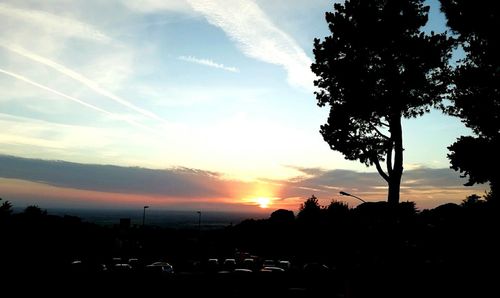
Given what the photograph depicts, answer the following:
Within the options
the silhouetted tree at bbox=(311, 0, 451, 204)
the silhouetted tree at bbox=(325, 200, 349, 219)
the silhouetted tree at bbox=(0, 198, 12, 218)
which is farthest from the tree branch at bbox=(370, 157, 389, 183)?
the silhouetted tree at bbox=(325, 200, 349, 219)

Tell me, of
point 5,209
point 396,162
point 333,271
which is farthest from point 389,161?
point 5,209

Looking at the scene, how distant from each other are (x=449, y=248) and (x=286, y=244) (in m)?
34.9

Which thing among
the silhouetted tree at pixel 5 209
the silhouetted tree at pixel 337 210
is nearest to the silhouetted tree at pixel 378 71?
the silhouetted tree at pixel 5 209

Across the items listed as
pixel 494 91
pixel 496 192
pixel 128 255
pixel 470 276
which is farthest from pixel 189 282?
pixel 128 255

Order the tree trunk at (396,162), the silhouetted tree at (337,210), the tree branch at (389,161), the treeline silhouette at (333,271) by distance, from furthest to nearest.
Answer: the silhouetted tree at (337,210), the tree branch at (389,161), the tree trunk at (396,162), the treeline silhouette at (333,271)

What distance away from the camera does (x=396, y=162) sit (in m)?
24.9

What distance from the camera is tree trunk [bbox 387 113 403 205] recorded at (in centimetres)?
2472

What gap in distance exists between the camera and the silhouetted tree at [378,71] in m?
24.8

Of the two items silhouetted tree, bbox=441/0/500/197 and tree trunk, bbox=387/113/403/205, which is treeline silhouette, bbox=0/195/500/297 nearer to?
tree trunk, bbox=387/113/403/205

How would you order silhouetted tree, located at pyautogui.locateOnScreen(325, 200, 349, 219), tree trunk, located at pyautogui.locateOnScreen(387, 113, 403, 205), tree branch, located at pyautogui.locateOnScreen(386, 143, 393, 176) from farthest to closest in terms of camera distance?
silhouetted tree, located at pyautogui.locateOnScreen(325, 200, 349, 219) < tree branch, located at pyautogui.locateOnScreen(386, 143, 393, 176) < tree trunk, located at pyautogui.locateOnScreen(387, 113, 403, 205)

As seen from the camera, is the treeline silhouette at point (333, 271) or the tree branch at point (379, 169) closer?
the treeline silhouette at point (333, 271)

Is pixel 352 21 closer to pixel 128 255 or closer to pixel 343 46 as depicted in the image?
Result: pixel 343 46

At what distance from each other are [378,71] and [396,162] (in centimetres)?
574

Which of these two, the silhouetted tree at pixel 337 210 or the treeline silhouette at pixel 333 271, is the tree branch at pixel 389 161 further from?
the silhouetted tree at pixel 337 210
